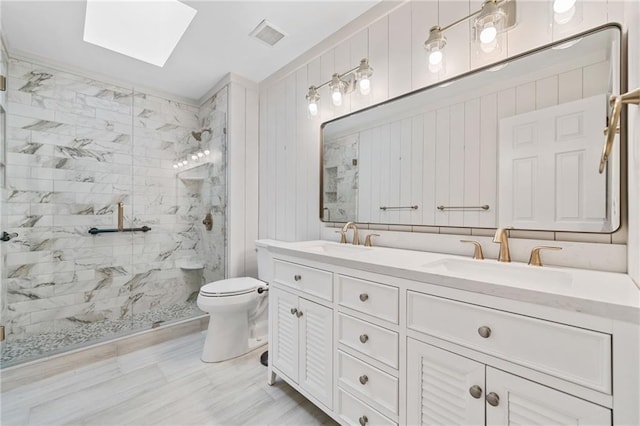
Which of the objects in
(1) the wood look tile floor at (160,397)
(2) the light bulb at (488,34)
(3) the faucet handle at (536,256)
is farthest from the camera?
(1) the wood look tile floor at (160,397)

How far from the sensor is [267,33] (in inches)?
81.0

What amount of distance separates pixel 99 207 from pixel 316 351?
2.57m

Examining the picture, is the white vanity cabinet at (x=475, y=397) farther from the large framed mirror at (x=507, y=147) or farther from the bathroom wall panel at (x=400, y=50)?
the bathroom wall panel at (x=400, y=50)

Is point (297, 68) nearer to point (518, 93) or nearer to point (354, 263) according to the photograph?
point (518, 93)

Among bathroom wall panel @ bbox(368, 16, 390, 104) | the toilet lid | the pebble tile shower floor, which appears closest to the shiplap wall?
bathroom wall panel @ bbox(368, 16, 390, 104)

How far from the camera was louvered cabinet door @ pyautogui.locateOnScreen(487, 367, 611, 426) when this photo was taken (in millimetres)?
700

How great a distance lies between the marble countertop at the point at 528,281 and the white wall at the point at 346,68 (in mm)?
215

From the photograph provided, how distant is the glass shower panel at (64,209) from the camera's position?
7.45ft

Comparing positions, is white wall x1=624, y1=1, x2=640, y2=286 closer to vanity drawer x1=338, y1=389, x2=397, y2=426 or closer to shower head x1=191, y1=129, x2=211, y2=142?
vanity drawer x1=338, y1=389, x2=397, y2=426

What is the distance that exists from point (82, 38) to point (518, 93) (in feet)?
9.58

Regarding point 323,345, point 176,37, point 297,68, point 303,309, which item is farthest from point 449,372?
point 176,37

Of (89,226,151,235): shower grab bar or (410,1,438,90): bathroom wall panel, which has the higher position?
(410,1,438,90): bathroom wall panel

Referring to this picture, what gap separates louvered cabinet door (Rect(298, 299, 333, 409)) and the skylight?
206 centimetres

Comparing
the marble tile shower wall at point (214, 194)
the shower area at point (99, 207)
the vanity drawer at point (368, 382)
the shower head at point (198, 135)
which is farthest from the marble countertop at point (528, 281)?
the shower head at point (198, 135)
